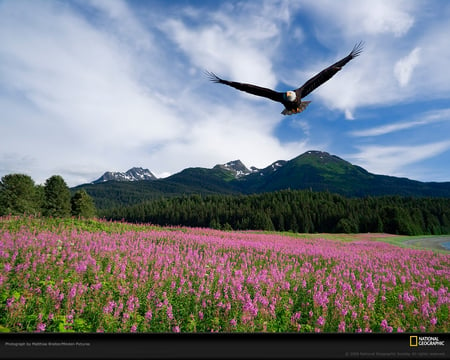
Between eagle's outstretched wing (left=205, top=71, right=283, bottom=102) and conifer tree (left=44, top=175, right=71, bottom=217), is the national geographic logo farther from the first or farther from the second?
conifer tree (left=44, top=175, right=71, bottom=217)

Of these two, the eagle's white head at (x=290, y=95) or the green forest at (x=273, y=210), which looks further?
the green forest at (x=273, y=210)

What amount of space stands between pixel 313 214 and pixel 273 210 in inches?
642

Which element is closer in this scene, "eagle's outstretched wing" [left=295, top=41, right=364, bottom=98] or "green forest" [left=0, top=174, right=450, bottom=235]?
"eagle's outstretched wing" [left=295, top=41, right=364, bottom=98]

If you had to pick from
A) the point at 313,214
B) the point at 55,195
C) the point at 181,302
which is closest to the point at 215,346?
the point at 181,302

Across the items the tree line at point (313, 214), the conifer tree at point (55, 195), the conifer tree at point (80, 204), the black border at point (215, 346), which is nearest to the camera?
the black border at point (215, 346)

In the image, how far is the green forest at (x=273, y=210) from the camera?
1571 inches

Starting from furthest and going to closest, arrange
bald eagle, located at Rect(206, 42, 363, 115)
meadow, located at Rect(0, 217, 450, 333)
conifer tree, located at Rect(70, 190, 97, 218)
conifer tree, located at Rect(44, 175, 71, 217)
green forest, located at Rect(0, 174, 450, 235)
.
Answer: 1. conifer tree, located at Rect(70, 190, 97, 218)
2. conifer tree, located at Rect(44, 175, 71, 217)
3. green forest, located at Rect(0, 174, 450, 235)
4. bald eagle, located at Rect(206, 42, 363, 115)
5. meadow, located at Rect(0, 217, 450, 333)

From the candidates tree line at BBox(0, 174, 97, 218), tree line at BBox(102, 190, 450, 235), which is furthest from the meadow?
tree line at BBox(102, 190, 450, 235)

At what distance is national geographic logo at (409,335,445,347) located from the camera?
193 centimetres

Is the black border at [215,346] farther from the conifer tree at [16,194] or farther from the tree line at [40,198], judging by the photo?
the conifer tree at [16,194]

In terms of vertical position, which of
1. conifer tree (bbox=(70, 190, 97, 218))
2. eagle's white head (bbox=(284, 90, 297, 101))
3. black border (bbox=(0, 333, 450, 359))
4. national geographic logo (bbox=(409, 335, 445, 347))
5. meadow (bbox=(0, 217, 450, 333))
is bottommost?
meadow (bbox=(0, 217, 450, 333))

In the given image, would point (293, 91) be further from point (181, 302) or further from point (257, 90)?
point (181, 302)

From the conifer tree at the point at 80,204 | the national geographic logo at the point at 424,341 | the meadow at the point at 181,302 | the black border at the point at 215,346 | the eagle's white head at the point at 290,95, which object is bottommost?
the meadow at the point at 181,302

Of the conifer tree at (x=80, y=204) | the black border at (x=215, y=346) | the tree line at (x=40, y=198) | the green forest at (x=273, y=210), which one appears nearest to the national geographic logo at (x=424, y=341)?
the black border at (x=215, y=346)
